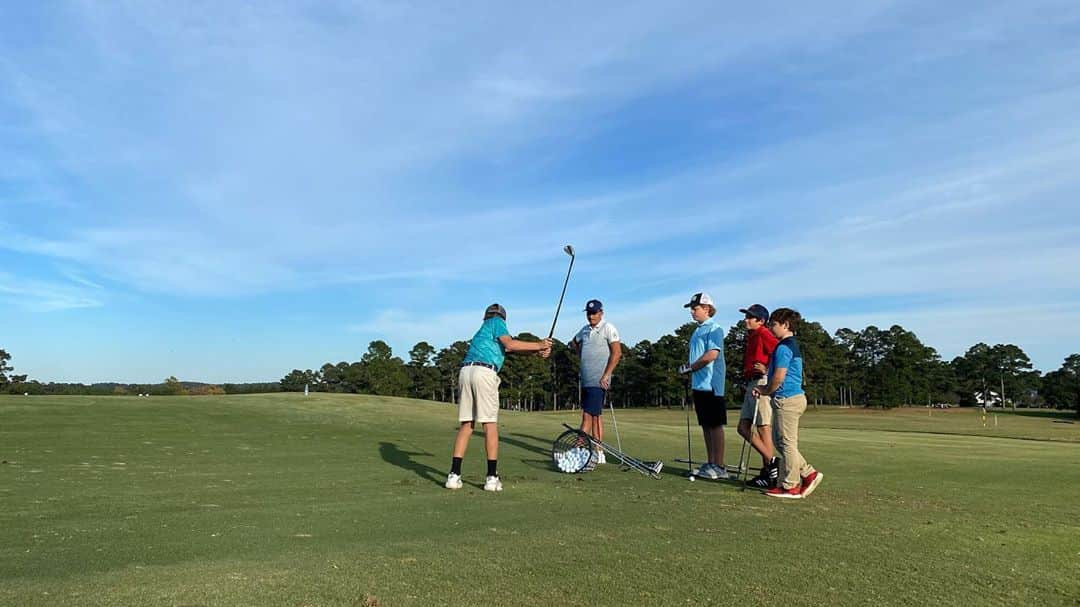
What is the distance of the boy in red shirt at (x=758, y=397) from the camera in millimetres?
9509

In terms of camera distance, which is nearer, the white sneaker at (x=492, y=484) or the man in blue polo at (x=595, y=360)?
the white sneaker at (x=492, y=484)

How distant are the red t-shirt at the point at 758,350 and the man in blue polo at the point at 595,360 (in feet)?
6.37

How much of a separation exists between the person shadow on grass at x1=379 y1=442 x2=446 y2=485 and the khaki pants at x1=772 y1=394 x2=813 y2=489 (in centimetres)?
419

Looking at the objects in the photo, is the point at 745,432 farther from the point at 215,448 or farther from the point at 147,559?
the point at 215,448

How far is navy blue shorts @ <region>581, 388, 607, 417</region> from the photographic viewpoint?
11070 mm

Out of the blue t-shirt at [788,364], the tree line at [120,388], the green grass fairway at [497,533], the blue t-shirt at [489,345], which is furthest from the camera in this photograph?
the tree line at [120,388]

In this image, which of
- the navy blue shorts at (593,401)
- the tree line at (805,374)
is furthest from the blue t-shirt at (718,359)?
the tree line at (805,374)

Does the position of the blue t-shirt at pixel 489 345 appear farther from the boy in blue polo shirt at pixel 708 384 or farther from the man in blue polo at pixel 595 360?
the boy in blue polo shirt at pixel 708 384

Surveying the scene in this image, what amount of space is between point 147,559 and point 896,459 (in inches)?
483

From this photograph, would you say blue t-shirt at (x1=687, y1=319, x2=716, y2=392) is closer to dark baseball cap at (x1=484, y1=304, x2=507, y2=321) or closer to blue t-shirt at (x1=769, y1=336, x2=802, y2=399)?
blue t-shirt at (x1=769, y1=336, x2=802, y2=399)

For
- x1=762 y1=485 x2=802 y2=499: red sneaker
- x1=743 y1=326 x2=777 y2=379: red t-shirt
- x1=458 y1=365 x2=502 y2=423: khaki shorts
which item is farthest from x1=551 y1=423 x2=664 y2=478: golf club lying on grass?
x1=762 y1=485 x2=802 y2=499: red sneaker

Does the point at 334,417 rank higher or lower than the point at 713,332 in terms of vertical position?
lower

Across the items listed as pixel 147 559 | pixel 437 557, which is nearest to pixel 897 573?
pixel 437 557

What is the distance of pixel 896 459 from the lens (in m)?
13.0
